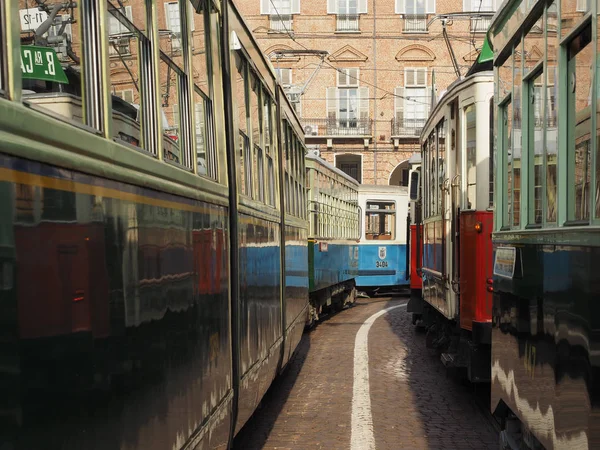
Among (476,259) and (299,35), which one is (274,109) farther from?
(299,35)

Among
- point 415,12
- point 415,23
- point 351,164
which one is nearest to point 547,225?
point 415,23

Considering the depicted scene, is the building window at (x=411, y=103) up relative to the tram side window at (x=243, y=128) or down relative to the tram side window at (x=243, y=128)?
up

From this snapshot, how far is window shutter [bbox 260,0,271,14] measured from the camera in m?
41.8

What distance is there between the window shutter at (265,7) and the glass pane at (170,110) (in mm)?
39206

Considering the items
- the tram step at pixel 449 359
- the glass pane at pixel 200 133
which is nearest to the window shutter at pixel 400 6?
the tram step at pixel 449 359

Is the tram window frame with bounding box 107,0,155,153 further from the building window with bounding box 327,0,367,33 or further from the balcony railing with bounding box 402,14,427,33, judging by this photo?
the balcony railing with bounding box 402,14,427,33

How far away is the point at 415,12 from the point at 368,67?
3.51 meters

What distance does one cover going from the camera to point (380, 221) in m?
24.2

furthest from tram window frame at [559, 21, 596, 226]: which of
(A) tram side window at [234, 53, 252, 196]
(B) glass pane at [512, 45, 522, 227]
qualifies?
(A) tram side window at [234, 53, 252, 196]

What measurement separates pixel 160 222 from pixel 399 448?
4.01 meters

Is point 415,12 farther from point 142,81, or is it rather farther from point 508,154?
point 142,81

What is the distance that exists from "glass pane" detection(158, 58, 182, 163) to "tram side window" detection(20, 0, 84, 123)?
2.94 feet

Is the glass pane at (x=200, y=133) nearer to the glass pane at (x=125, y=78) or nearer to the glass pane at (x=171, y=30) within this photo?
the glass pane at (x=171, y=30)

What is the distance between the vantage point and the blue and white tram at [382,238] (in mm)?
23594
